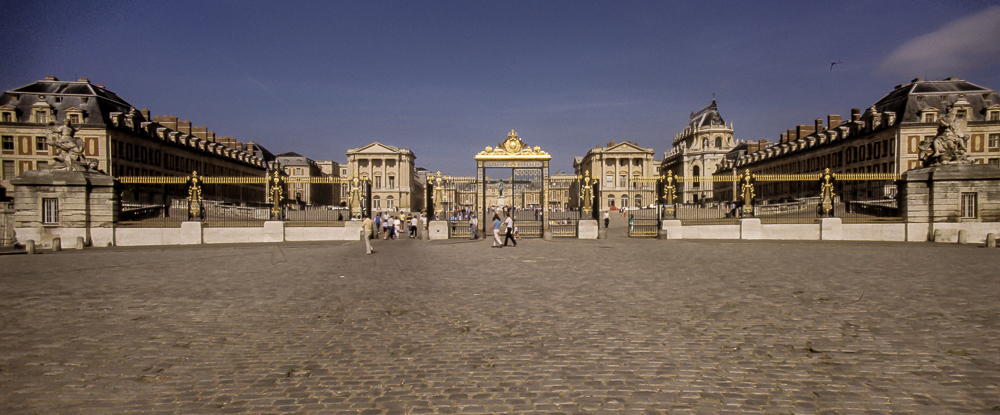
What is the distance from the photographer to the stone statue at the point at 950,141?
19.5 meters

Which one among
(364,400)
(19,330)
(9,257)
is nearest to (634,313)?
(364,400)

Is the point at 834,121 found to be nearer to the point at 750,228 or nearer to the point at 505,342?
the point at 750,228

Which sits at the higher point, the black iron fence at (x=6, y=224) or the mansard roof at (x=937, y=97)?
the mansard roof at (x=937, y=97)

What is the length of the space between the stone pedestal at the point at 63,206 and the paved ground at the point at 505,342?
9.54m

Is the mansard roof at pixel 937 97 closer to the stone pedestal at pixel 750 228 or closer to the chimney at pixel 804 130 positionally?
the chimney at pixel 804 130

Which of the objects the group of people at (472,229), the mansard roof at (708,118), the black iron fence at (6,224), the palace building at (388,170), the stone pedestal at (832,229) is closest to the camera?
the group of people at (472,229)

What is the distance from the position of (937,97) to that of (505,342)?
56.6 meters

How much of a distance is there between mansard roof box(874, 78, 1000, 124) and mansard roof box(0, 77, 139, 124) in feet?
232

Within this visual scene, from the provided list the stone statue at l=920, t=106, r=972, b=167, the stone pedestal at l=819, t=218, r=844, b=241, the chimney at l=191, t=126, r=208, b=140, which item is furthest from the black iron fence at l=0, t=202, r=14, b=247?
the chimney at l=191, t=126, r=208, b=140

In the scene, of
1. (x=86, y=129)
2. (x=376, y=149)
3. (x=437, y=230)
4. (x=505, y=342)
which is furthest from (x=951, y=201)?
(x=376, y=149)

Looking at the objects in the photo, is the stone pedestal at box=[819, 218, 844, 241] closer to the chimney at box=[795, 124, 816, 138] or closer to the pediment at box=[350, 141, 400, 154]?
the chimney at box=[795, 124, 816, 138]

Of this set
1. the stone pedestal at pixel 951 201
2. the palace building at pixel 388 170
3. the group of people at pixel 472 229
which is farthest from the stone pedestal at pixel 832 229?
the palace building at pixel 388 170

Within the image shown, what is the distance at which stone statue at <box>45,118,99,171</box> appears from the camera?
1897 centimetres

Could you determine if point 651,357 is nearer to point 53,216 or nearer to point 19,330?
point 19,330
